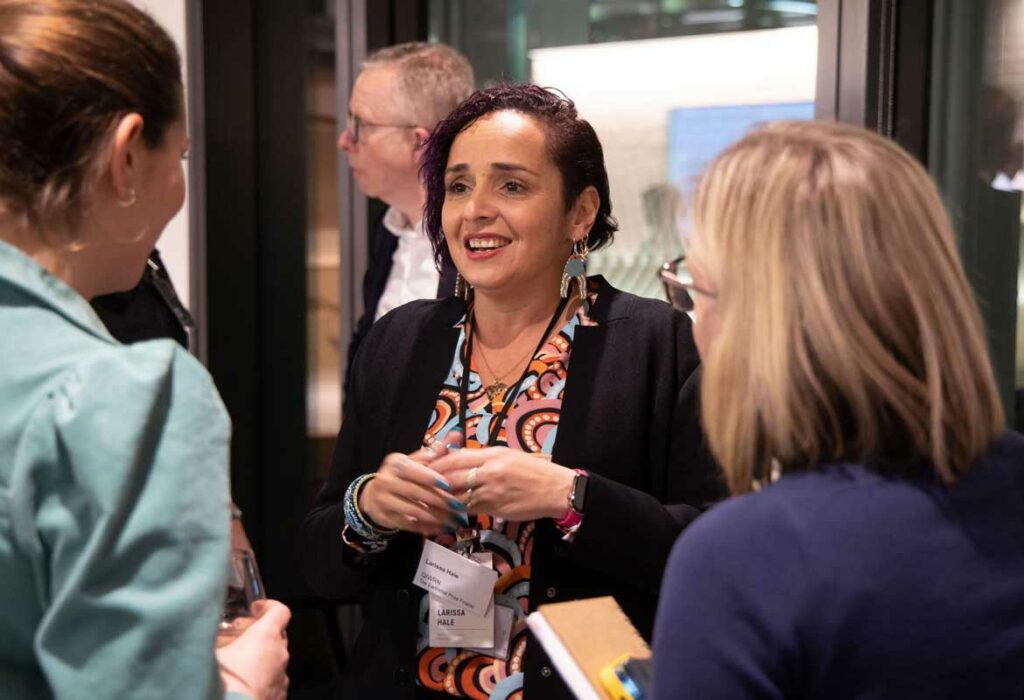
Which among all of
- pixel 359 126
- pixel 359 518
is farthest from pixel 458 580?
pixel 359 126

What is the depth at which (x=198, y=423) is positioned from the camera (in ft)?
3.12

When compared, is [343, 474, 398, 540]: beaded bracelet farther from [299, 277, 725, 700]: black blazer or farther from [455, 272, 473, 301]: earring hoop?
[455, 272, 473, 301]: earring hoop

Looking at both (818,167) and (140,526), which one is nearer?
(140,526)

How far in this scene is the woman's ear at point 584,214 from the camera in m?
2.02

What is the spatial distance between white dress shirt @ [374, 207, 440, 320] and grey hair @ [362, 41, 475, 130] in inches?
12.3

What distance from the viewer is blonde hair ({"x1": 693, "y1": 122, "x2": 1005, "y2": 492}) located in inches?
39.7

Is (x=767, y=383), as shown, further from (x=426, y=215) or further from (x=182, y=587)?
(x=426, y=215)

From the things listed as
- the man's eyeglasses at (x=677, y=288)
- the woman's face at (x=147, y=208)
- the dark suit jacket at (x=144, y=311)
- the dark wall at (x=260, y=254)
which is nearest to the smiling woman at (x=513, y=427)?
the man's eyeglasses at (x=677, y=288)

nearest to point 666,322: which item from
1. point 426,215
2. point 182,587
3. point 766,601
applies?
point 426,215

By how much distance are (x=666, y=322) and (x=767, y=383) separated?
36.1 inches

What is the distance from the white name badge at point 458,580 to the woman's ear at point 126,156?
3.01 ft

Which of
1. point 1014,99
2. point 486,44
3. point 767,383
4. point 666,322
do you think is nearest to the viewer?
point 767,383

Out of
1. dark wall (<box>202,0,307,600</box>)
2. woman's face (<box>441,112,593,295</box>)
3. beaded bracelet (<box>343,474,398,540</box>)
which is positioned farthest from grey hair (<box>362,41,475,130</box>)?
beaded bracelet (<box>343,474,398,540</box>)

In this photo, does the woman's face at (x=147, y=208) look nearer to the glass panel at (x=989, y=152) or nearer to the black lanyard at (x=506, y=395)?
the black lanyard at (x=506, y=395)
